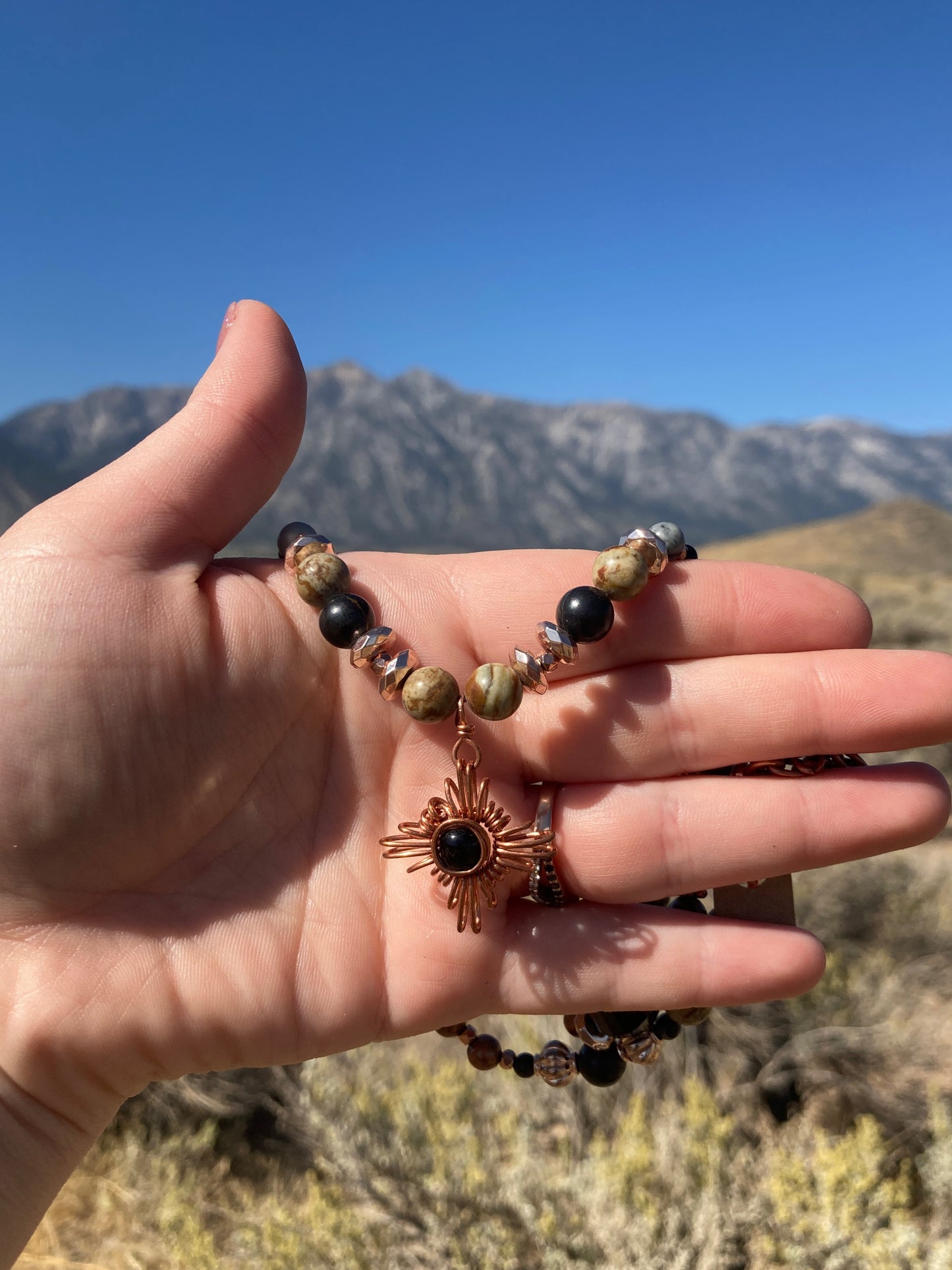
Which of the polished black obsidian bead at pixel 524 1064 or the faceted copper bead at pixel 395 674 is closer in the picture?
the faceted copper bead at pixel 395 674

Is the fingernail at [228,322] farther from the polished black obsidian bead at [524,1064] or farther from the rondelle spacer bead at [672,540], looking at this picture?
the polished black obsidian bead at [524,1064]

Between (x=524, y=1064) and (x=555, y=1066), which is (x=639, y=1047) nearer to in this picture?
(x=555, y=1066)

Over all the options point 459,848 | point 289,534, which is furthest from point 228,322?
point 459,848

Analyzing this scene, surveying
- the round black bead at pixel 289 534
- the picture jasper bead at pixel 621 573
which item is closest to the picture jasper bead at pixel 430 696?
the picture jasper bead at pixel 621 573

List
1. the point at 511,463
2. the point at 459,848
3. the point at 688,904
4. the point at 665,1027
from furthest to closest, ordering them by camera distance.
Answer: the point at 511,463, the point at 665,1027, the point at 688,904, the point at 459,848

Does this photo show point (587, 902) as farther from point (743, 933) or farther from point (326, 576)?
point (326, 576)

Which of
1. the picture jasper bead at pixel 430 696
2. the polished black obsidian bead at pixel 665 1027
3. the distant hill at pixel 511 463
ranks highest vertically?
the distant hill at pixel 511 463
